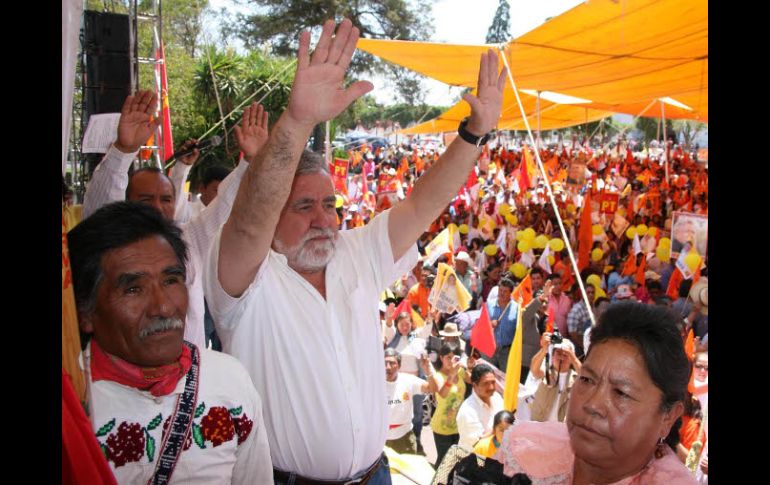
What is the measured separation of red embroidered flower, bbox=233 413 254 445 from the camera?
4.79 ft

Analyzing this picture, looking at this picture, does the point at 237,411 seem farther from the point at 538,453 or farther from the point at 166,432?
the point at 538,453

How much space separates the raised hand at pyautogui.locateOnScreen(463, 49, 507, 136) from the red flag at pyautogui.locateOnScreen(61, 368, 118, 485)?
5.03ft

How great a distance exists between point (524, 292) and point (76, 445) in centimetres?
484

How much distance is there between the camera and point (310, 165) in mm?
2170

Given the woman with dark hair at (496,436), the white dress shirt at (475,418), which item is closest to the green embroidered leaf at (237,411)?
the woman with dark hair at (496,436)

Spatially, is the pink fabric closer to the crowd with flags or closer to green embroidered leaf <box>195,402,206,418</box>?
the crowd with flags

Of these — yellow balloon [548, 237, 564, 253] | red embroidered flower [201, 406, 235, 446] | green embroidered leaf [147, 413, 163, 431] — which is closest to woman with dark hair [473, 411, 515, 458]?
red embroidered flower [201, 406, 235, 446]

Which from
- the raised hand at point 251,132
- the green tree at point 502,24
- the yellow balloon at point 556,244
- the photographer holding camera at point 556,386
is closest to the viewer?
the raised hand at point 251,132

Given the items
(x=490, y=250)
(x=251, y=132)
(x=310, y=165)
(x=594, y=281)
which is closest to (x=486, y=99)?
(x=310, y=165)

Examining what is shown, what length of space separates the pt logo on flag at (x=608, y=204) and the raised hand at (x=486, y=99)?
6.93 m

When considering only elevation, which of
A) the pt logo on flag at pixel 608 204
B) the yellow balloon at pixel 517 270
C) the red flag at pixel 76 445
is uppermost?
the pt logo on flag at pixel 608 204

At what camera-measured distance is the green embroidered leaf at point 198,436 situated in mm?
1393

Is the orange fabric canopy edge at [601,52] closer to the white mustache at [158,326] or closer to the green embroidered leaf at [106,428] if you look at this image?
the white mustache at [158,326]

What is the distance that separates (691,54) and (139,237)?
702 centimetres
